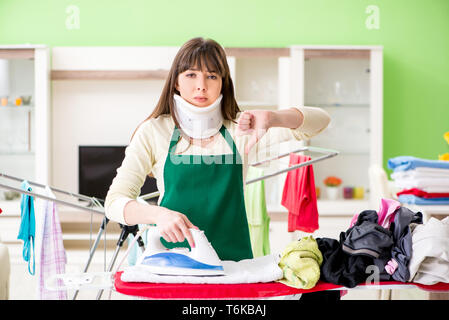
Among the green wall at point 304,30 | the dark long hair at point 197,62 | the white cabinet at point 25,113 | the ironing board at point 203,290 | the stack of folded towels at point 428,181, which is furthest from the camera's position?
the green wall at point 304,30

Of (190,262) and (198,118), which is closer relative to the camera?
(190,262)

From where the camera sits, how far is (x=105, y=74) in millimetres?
4391

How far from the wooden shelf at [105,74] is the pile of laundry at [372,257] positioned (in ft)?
10.7

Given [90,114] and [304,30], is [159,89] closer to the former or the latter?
[90,114]

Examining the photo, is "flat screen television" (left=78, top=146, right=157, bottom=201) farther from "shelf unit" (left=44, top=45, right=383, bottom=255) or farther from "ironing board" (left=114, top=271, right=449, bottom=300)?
"ironing board" (left=114, top=271, right=449, bottom=300)

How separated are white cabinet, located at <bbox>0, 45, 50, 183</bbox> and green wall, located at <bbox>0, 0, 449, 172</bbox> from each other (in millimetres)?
329

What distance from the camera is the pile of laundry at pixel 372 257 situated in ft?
4.09

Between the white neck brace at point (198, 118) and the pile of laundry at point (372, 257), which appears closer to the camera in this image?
the pile of laundry at point (372, 257)

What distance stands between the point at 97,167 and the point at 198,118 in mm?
3142

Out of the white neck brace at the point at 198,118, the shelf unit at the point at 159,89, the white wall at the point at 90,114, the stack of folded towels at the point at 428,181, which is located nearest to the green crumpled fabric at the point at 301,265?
the white neck brace at the point at 198,118

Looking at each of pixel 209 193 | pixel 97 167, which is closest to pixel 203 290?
pixel 209 193

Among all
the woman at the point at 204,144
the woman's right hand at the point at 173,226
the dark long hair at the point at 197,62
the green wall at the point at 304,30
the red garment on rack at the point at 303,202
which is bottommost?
the red garment on rack at the point at 303,202

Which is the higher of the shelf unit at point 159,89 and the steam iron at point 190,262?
the shelf unit at point 159,89

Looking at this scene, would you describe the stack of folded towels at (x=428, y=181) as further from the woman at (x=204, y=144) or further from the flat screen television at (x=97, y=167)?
the flat screen television at (x=97, y=167)
